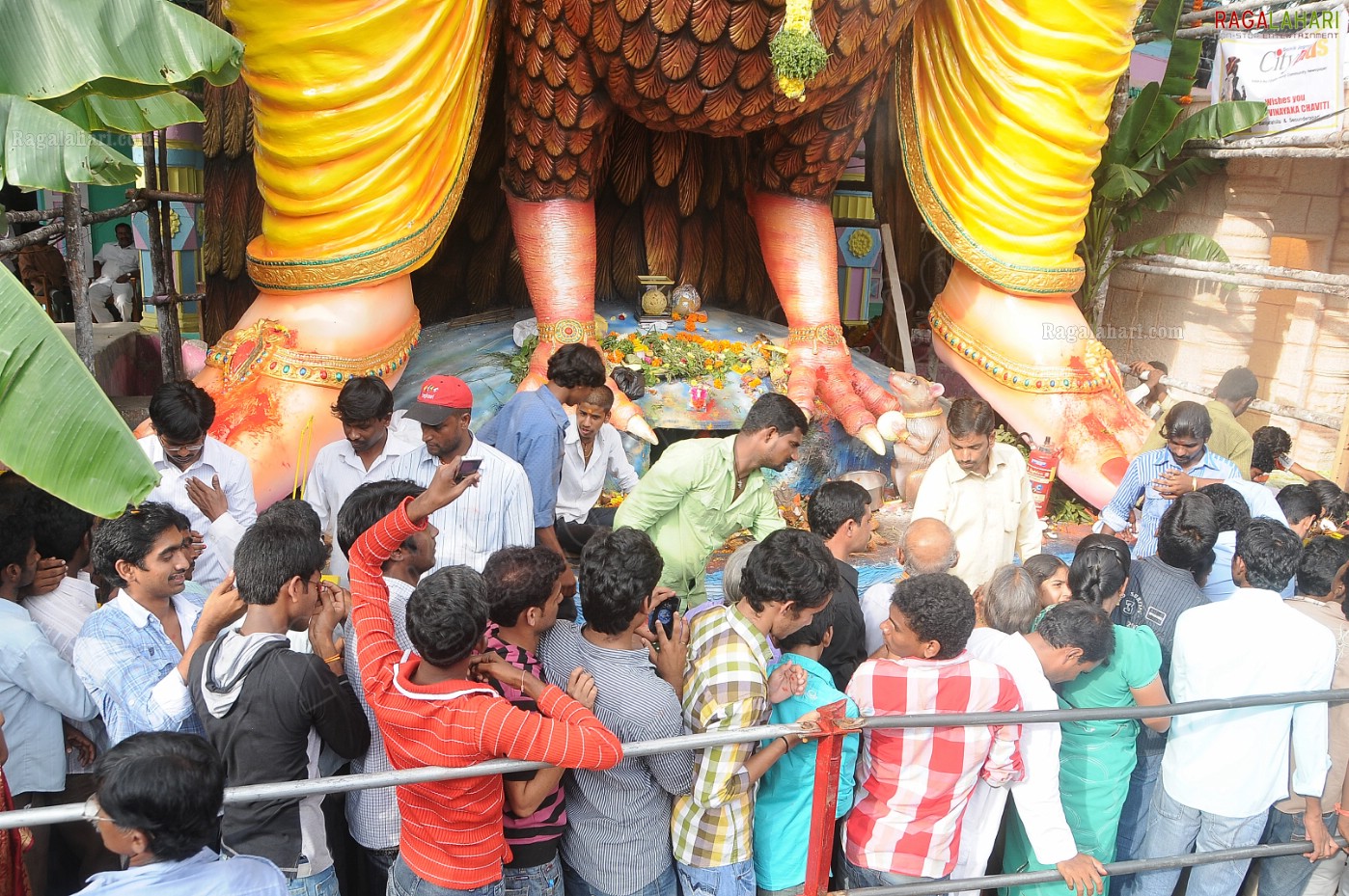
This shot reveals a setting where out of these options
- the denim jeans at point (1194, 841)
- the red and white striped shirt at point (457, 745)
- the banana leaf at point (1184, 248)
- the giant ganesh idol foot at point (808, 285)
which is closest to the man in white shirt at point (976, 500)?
the denim jeans at point (1194, 841)

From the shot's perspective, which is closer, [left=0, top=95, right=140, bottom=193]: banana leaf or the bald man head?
[left=0, top=95, right=140, bottom=193]: banana leaf

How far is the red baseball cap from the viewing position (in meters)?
3.21

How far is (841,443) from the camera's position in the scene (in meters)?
5.61

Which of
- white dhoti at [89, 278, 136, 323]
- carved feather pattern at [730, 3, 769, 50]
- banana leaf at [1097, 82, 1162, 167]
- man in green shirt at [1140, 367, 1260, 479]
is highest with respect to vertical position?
carved feather pattern at [730, 3, 769, 50]

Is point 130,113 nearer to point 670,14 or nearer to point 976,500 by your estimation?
point 670,14

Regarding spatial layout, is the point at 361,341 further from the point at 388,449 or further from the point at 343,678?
the point at 343,678

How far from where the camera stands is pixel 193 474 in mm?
3379

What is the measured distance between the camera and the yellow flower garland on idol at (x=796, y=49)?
4746mm

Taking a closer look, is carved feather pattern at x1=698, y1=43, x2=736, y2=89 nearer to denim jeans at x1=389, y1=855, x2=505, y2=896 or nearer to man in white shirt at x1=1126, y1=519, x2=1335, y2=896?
man in white shirt at x1=1126, y1=519, x2=1335, y2=896

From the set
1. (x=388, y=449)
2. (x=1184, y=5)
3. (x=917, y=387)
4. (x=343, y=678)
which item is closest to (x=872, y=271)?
(x=1184, y=5)

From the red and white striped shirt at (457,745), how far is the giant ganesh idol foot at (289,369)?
8.48ft

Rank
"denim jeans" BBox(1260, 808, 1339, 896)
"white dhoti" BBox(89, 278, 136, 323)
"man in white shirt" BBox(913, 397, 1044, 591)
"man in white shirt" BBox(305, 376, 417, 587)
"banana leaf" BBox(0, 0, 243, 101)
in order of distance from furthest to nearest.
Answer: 1. "white dhoti" BBox(89, 278, 136, 323)
2. "man in white shirt" BBox(913, 397, 1044, 591)
3. "man in white shirt" BBox(305, 376, 417, 587)
4. "denim jeans" BBox(1260, 808, 1339, 896)
5. "banana leaf" BBox(0, 0, 243, 101)

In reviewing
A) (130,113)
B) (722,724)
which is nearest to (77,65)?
(130,113)

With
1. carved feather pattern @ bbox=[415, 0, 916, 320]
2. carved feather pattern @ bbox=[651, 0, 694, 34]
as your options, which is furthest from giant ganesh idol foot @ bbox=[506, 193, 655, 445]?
carved feather pattern @ bbox=[651, 0, 694, 34]
